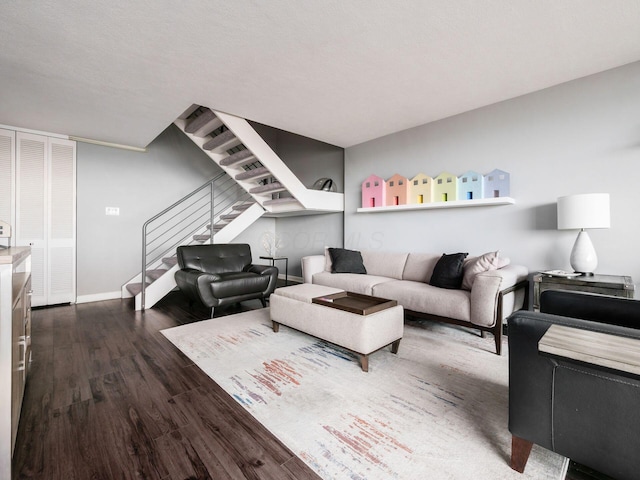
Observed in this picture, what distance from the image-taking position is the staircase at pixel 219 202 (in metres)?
4.11

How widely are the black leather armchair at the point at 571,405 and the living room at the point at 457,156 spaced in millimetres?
2173

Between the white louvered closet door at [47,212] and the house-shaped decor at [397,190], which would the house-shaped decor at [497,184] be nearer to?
the house-shaped decor at [397,190]

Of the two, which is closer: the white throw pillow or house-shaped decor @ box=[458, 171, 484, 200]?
the white throw pillow

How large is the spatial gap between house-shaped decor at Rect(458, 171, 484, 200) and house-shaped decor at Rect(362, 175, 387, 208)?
110 cm

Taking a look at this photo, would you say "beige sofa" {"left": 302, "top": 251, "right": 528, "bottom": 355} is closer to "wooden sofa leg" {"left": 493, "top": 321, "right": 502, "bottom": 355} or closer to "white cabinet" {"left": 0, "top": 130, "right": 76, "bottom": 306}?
"wooden sofa leg" {"left": 493, "top": 321, "right": 502, "bottom": 355}

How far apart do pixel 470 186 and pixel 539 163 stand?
696 mm

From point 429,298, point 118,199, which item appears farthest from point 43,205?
point 429,298

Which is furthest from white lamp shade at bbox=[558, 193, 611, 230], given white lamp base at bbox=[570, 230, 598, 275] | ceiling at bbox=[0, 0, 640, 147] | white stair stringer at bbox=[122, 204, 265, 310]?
white stair stringer at bbox=[122, 204, 265, 310]

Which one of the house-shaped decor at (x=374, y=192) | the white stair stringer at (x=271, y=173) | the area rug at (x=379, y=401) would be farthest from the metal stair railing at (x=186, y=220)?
the area rug at (x=379, y=401)

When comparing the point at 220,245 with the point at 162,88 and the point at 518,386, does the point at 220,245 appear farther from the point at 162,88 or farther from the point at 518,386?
the point at 518,386

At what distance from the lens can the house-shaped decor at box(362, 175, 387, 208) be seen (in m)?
4.51

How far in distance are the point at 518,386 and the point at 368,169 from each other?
4.01 m

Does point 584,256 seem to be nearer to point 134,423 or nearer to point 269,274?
point 269,274

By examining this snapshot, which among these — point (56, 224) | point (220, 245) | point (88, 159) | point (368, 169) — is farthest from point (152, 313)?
point (368, 169)
